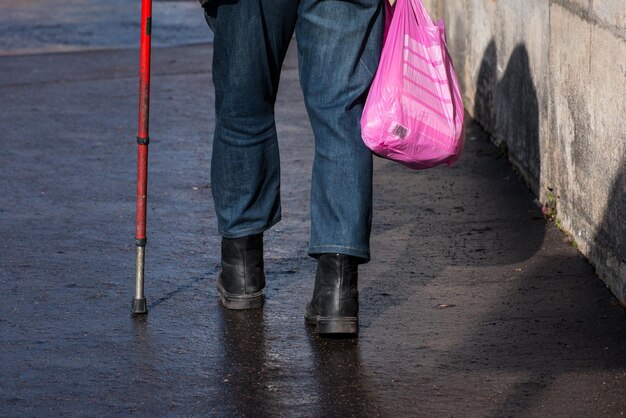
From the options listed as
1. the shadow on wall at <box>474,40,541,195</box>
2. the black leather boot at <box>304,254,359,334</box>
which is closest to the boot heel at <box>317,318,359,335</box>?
the black leather boot at <box>304,254,359,334</box>

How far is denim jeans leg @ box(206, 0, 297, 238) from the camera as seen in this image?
4.27 meters

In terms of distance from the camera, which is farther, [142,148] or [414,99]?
[142,148]

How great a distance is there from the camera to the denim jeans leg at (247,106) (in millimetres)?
4273

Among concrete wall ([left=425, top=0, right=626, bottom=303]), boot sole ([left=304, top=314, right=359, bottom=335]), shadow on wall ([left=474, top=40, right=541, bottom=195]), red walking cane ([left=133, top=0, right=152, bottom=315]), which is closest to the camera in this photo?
boot sole ([left=304, top=314, right=359, bottom=335])

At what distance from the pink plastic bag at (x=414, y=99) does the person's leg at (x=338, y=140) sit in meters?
0.06

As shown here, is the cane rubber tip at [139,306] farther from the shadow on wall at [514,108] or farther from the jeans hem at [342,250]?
the shadow on wall at [514,108]

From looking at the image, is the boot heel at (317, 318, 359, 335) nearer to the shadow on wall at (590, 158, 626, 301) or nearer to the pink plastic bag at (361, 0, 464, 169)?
the pink plastic bag at (361, 0, 464, 169)

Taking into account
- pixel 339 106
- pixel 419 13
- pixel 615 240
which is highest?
pixel 419 13

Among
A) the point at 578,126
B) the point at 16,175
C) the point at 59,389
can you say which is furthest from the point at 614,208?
the point at 16,175

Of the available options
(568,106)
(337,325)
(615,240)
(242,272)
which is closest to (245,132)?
(242,272)

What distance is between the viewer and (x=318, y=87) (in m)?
4.26

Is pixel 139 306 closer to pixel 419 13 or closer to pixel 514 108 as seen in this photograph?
pixel 419 13

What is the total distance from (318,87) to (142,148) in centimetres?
67

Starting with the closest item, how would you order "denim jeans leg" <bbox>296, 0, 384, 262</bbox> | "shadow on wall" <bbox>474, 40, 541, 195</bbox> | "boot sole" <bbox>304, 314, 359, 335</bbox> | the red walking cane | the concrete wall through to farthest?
"denim jeans leg" <bbox>296, 0, 384, 262</bbox>, "boot sole" <bbox>304, 314, 359, 335</bbox>, the red walking cane, the concrete wall, "shadow on wall" <bbox>474, 40, 541, 195</bbox>
